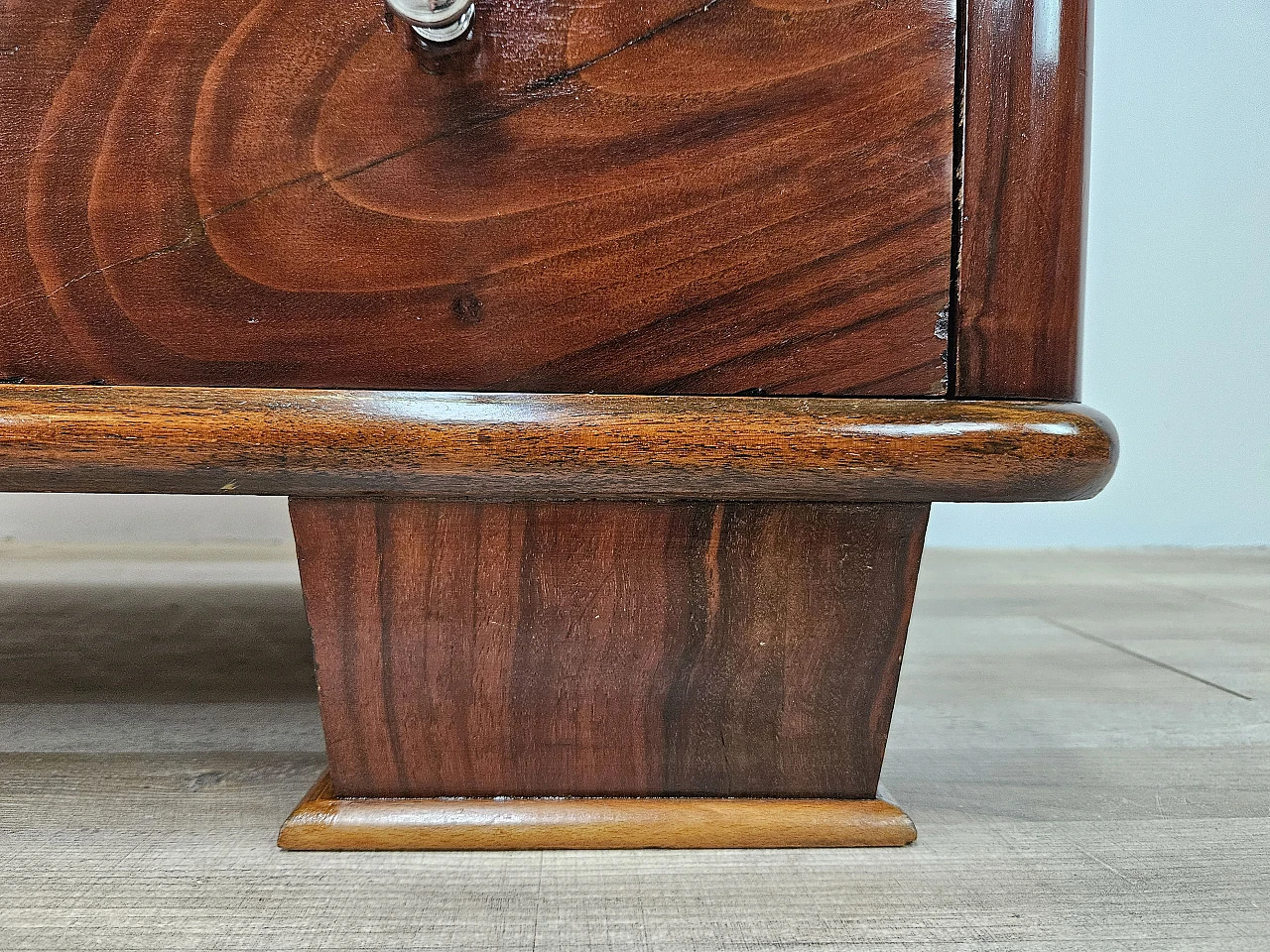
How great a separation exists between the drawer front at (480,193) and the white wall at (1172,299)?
0.82m

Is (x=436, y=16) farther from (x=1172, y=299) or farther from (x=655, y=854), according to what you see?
(x=1172, y=299)

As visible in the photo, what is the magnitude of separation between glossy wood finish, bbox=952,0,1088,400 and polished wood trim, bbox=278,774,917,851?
0.55 feet

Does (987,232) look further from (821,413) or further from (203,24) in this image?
(203,24)

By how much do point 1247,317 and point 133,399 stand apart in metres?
1.25

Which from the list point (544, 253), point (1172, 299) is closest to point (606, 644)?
point (544, 253)

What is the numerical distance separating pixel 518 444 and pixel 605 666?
0.10m

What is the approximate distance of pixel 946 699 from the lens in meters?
0.54

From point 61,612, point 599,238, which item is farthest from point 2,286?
point 61,612

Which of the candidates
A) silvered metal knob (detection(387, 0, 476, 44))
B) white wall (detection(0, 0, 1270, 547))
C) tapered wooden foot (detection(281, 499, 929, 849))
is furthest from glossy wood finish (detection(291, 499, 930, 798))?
white wall (detection(0, 0, 1270, 547))

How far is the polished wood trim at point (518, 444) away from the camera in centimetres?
29

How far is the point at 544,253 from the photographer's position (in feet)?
1.00

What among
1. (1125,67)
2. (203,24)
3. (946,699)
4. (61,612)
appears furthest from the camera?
(1125,67)

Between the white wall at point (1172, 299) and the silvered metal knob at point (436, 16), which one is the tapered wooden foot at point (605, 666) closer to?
the silvered metal knob at point (436, 16)

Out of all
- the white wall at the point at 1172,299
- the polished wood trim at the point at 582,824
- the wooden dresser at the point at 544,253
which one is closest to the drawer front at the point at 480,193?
the wooden dresser at the point at 544,253
